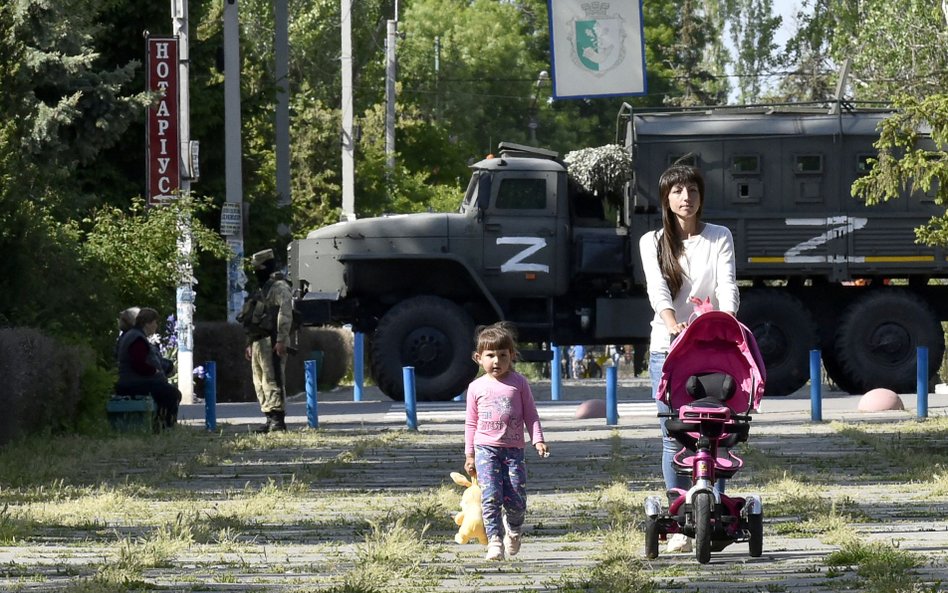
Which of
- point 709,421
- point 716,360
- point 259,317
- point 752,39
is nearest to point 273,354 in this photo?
point 259,317

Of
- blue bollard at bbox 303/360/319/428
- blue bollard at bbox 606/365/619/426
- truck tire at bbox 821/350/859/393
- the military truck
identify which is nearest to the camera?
blue bollard at bbox 303/360/319/428

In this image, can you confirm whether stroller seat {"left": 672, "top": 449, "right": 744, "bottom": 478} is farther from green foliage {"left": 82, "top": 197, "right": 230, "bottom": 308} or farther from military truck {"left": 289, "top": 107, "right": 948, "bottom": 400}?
military truck {"left": 289, "top": 107, "right": 948, "bottom": 400}

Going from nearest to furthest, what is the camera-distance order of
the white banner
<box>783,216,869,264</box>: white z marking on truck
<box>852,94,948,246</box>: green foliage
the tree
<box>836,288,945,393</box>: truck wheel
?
<box>852,94,948,246</box>: green foliage, <box>783,216,869,264</box>: white z marking on truck, <box>836,288,945,393</box>: truck wheel, the white banner, the tree

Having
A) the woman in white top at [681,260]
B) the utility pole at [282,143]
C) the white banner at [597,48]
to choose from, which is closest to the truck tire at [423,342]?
the white banner at [597,48]

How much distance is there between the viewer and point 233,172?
2469cm

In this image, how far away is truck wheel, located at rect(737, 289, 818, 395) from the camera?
896 inches

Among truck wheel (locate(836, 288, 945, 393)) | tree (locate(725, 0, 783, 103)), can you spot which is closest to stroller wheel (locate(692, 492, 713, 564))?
truck wheel (locate(836, 288, 945, 393))

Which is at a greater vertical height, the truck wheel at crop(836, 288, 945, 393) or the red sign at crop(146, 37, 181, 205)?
the red sign at crop(146, 37, 181, 205)

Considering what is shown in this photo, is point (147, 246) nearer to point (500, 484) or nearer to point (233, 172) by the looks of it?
point (233, 172)

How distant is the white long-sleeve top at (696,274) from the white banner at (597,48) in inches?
762

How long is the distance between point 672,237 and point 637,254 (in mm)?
13958

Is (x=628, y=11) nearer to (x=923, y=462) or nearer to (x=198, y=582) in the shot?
(x=923, y=462)

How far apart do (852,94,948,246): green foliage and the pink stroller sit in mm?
5509

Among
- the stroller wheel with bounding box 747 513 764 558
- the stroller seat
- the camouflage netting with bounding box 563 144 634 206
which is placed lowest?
the stroller wheel with bounding box 747 513 764 558
